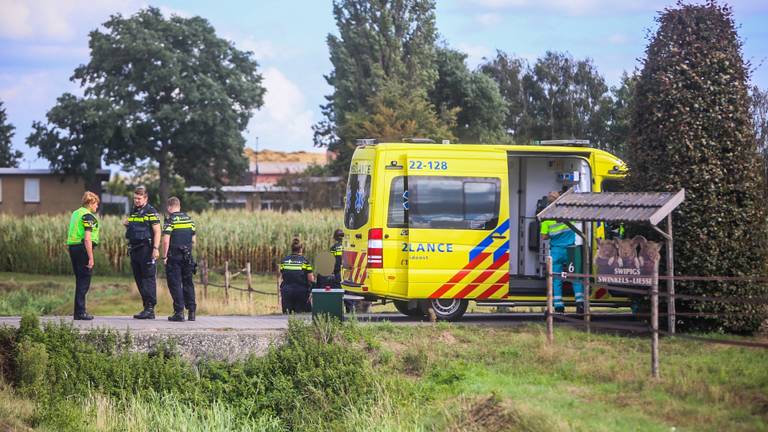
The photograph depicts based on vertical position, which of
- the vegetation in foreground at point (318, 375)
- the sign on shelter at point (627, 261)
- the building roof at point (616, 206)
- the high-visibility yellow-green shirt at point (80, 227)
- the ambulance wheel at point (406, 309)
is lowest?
the vegetation in foreground at point (318, 375)

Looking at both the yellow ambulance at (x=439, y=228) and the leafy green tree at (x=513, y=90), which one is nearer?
the yellow ambulance at (x=439, y=228)

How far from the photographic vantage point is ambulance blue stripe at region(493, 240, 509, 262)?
660 inches

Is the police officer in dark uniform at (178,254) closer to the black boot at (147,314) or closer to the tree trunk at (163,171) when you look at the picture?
the black boot at (147,314)

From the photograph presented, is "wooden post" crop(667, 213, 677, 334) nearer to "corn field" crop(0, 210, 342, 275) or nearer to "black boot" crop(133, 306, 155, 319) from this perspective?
"black boot" crop(133, 306, 155, 319)

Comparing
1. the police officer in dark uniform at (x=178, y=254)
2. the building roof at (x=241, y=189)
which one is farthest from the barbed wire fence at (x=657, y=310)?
the building roof at (x=241, y=189)

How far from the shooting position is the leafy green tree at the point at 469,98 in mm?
58219

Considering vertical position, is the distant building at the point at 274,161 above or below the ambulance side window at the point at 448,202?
above

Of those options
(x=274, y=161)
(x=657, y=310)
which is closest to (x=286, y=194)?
(x=274, y=161)

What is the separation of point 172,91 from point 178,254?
5077cm

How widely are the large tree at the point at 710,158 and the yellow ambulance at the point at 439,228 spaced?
224 cm

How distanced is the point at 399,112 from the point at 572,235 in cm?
2809

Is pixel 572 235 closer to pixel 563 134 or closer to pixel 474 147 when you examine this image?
pixel 474 147

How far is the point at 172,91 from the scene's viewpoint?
65.5 metres

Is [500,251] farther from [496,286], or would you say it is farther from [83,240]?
[83,240]
